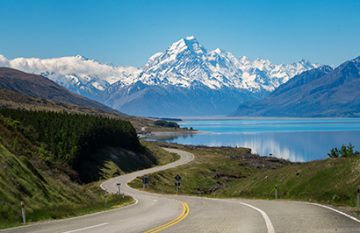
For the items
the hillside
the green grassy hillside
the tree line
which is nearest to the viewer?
the hillside

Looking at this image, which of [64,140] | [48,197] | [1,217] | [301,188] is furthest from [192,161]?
[1,217]

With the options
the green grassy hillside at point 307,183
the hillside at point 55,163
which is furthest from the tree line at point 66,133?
the green grassy hillside at point 307,183

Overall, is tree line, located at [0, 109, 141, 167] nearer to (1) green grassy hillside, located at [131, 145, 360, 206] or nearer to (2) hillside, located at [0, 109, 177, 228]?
(2) hillside, located at [0, 109, 177, 228]

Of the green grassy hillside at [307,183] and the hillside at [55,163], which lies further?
the green grassy hillside at [307,183]

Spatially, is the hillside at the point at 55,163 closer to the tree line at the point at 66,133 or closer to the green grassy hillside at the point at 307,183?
the tree line at the point at 66,133

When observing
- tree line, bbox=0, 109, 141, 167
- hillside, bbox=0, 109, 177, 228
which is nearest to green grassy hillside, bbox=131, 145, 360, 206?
hillside, bbox=0, 109, 177, 228

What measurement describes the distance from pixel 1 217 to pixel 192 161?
305 ft

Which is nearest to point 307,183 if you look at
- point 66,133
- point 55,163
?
point 55,163

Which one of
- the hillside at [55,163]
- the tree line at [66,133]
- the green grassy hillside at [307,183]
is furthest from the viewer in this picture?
the tree line at [66,133]

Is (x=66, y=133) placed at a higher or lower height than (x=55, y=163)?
higher

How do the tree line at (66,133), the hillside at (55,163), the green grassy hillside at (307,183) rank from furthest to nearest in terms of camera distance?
the tree line at (66,133) < the green grassy hillside at (307,183) < the hillside at (55,163)

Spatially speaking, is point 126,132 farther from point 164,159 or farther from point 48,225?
point 48,225

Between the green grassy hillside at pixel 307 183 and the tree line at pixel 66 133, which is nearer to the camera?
the green grassy hillside at pixel 307 183

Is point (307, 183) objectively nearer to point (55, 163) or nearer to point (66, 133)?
point (55, 163)
